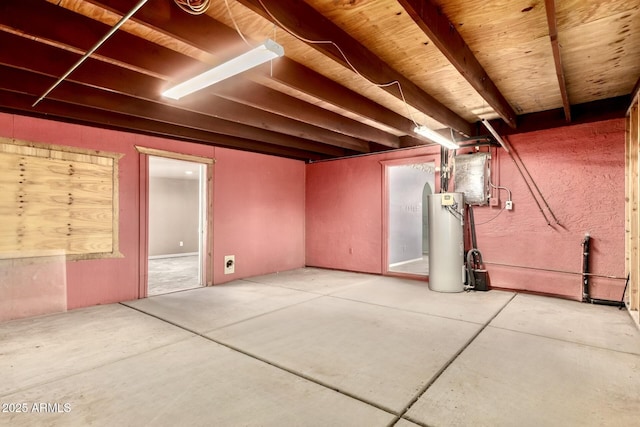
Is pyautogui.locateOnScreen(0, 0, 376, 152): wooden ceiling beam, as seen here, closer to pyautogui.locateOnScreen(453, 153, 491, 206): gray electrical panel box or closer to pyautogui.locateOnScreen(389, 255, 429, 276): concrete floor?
pyautogui.locateOnScreen(453, 153, 491, 206): gray electrical panel box

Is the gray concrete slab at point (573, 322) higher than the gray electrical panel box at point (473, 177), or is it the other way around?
the gray electrical panel box at point (473, 177)

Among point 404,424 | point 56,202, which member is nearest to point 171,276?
point 56,202

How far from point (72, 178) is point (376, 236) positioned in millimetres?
4673

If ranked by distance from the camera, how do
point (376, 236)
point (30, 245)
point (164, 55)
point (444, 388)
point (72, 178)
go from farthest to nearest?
point (376, 236), point (72, 178), point (30, 245), point (164, 55), point (444, 388)

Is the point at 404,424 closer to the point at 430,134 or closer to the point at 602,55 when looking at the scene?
the point at 430,134

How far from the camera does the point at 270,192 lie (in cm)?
617

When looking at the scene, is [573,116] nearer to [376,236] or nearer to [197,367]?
[376,236]

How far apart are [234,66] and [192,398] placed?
210cm

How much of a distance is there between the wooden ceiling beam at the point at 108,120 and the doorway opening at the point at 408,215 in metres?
3.18

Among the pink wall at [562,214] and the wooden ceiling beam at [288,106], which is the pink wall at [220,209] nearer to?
the wooden ceiling beam at [288,106]

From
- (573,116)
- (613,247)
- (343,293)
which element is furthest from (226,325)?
(573,116)

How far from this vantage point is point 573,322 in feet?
10.7

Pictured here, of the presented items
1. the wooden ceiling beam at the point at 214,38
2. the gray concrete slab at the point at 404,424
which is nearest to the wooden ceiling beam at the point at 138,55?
the wooden ceiling beam at the point at 214,38

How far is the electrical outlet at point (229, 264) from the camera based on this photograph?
5409 millimetres
